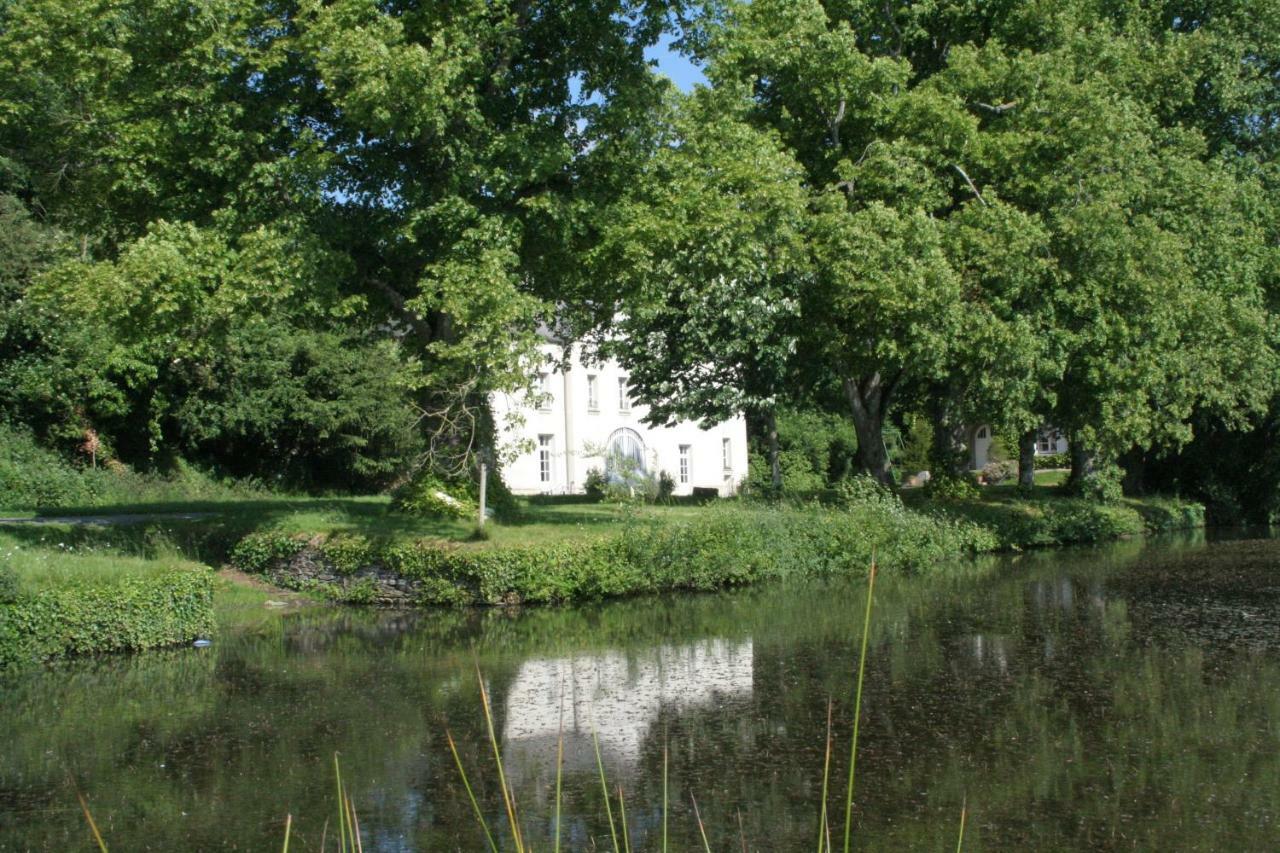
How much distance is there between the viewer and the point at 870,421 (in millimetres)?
29672

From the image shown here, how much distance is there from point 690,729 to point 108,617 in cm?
865

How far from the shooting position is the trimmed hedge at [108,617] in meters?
14.4

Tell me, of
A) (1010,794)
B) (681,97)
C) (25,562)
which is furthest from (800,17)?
(1010,794)

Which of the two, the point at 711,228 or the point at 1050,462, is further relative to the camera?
the point at 1050,462

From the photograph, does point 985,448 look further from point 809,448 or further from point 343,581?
point 343,581

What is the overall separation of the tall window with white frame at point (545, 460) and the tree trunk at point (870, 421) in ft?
55.9

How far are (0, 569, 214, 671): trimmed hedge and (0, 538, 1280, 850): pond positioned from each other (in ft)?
1.57

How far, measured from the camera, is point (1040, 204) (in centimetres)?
2545

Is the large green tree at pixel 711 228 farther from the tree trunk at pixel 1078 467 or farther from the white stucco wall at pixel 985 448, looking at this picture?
the white stucco wall at pixel 985 448

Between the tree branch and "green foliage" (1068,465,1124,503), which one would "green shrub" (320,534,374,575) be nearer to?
the tree branch

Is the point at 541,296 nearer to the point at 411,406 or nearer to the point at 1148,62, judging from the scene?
the point at 411,406

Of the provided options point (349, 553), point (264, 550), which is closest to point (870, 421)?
point (349, 553)

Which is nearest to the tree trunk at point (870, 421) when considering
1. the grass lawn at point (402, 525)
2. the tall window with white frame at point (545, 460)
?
the grass lawn at point (402, 525)

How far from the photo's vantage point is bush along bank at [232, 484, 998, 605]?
1917 cm
